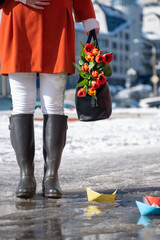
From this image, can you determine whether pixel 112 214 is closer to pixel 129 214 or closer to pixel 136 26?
pixel 129 214

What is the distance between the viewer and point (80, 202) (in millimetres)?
2781

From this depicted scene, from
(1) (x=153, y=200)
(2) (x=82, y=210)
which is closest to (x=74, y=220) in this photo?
(2) (x=82, y=210)

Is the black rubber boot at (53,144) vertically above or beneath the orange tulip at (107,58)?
beneath

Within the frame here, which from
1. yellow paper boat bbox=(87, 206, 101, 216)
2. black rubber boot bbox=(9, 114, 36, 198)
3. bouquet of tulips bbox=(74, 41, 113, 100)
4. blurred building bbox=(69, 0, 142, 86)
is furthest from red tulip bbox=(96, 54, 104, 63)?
blurred building bbox=(69, 0, 142, 86)

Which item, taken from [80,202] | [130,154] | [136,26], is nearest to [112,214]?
[80,202]

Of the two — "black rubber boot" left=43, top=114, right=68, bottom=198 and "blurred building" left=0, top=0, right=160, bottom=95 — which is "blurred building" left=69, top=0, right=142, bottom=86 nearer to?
"blurred building" left=0, top=0, right=160, bottom=95

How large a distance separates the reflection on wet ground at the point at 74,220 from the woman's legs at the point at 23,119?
27cm

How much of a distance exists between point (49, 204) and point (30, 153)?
501mm

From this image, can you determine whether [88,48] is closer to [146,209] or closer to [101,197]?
[101,197]

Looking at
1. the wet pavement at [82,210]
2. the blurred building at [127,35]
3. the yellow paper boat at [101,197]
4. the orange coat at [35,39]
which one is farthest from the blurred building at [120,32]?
the yellow paper boat at [101,197]

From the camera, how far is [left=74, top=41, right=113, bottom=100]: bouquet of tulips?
118 inches

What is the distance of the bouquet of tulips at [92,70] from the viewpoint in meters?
3.00

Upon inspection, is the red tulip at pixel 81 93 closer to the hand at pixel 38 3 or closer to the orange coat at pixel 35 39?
the orange coat at pixel 35 39

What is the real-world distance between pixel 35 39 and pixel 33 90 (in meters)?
0.32
